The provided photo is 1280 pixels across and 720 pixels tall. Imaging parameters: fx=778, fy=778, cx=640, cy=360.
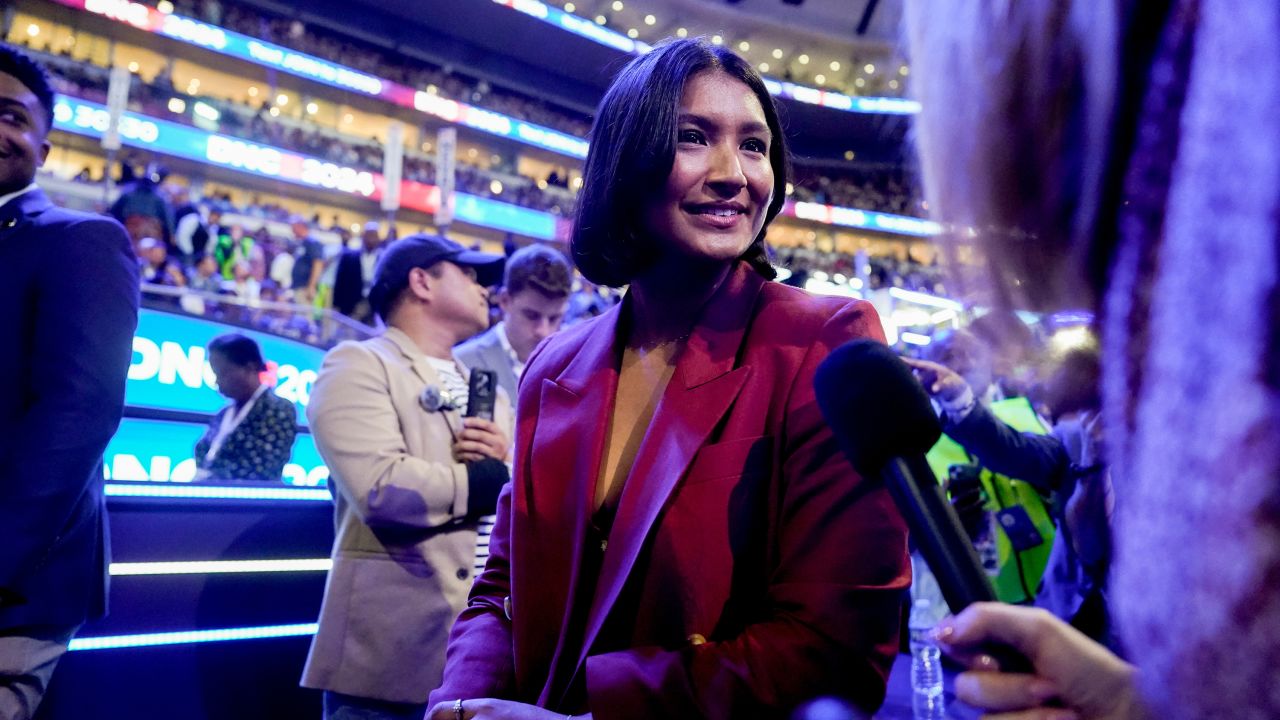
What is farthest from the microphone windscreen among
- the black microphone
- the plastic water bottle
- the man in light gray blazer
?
the man in light gray blazer

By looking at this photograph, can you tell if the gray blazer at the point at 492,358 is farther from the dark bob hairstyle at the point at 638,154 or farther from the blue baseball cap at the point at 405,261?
the dark bob hairstyle at the point at 638,154

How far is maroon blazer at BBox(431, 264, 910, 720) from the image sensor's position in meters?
0.99

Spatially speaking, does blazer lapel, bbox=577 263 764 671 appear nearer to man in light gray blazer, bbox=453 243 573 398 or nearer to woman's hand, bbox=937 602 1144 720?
woman's hand, bbox=937 602 1144 720

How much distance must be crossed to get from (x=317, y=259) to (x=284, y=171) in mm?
6778

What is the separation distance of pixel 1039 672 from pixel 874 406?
9.3 inches

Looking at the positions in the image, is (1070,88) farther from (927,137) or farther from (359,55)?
(359,55)

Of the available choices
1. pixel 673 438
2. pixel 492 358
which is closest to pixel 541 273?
pixel 492 358

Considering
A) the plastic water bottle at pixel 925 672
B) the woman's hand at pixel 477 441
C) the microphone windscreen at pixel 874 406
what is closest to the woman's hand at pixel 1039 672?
the microphone windscreen at pixel 874 406

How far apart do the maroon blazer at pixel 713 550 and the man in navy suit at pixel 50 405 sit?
1099 millimetres

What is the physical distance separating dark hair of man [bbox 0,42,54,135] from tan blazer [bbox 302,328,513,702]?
3.54ft

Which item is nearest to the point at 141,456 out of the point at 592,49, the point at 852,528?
the point at 852,528

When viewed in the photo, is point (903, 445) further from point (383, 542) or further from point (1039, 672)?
point (383, 542)

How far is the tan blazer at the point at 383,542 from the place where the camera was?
2.27 meters

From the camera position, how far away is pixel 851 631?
984 mm
